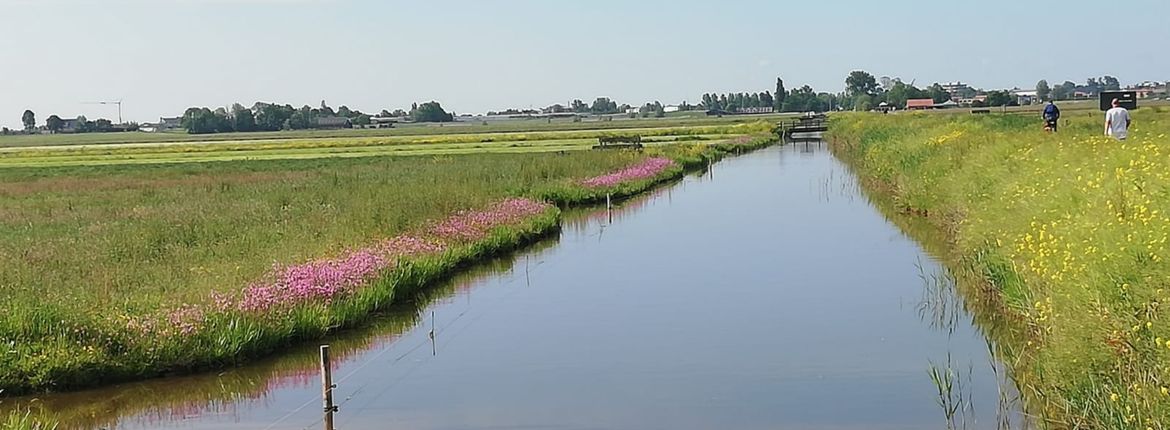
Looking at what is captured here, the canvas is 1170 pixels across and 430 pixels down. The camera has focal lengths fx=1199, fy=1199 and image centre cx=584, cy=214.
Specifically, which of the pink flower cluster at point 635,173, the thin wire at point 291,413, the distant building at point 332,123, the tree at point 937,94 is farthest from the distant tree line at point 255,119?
the thin wire at point 291,413

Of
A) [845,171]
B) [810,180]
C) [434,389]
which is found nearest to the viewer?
[434,389]

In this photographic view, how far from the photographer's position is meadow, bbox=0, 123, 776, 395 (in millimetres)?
11242

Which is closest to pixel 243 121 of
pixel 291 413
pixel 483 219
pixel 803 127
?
pixel 803 127

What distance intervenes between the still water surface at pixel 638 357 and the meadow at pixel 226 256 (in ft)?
1.15

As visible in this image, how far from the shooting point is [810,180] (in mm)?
37969

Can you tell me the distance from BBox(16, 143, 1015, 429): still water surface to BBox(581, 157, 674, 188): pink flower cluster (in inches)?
529

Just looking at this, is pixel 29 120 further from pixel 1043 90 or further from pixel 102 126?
pixel 1043 90

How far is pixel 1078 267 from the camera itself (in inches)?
366

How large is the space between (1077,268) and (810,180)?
28911 mm

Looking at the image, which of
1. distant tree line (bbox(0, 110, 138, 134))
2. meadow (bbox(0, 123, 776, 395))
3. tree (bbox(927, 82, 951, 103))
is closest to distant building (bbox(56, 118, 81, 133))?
distant tree line (bbox(0, 110, 138, 134))

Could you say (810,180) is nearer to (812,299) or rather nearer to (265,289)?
(812,299)

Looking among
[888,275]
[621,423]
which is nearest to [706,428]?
[621,423]

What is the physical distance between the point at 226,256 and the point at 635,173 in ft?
72.6

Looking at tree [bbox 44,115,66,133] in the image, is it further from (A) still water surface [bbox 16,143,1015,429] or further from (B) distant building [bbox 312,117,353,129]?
(A) still water surface [bbox 16,143,1015,429]
